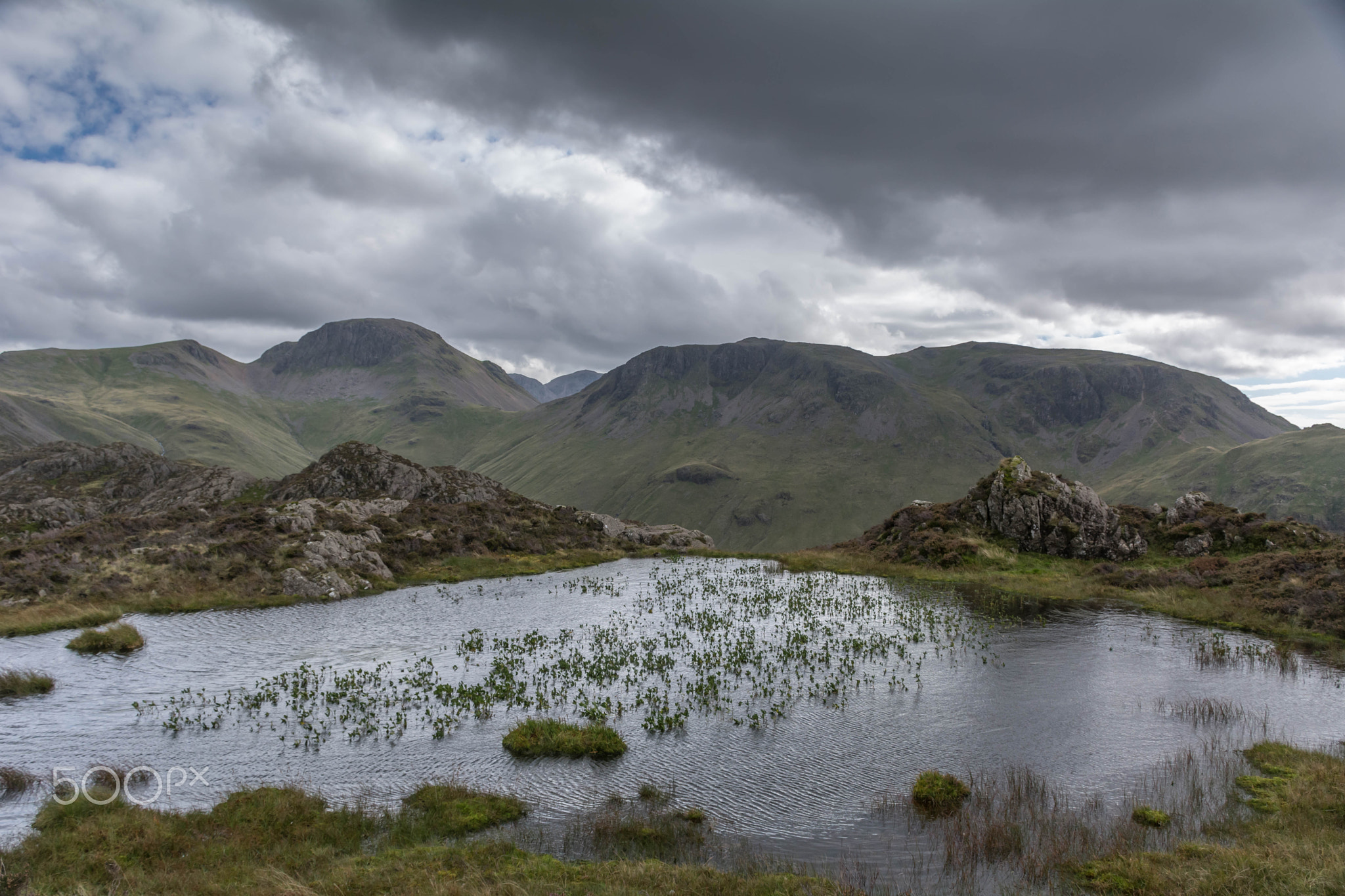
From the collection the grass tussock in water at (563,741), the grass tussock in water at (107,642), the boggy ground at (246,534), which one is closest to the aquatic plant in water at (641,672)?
the grass tussock in water at (563,741)

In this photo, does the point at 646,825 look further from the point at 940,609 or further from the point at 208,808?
the point at 940,609

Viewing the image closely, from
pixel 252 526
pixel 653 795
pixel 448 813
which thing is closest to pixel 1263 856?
pixel 653 795

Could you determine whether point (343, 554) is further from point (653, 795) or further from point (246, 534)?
point (653, 795)

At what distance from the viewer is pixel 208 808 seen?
2138 centimetres

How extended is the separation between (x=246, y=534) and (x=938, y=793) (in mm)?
65168

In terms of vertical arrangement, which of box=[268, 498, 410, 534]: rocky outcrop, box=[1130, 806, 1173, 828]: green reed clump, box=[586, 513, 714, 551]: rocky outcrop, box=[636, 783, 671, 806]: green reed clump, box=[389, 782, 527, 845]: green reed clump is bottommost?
box=[389, 782, 527, 845]: green reed clump

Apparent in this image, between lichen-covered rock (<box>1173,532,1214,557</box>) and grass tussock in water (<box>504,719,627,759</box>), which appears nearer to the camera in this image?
grass tussock in water (<box>504,719,627,759</box>)

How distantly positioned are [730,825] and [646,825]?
8.68 ft

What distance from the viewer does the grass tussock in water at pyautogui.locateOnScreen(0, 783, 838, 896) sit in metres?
15.9

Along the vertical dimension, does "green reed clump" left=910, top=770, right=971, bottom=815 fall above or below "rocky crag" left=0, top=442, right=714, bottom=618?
below

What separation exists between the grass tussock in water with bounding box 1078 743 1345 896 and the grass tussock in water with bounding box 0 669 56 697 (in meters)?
43.4

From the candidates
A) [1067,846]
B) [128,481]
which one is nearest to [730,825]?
[1067,846]

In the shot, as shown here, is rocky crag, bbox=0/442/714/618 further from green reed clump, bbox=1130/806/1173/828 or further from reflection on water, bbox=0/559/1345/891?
green reed clump, bbox=1130/806/1173/828

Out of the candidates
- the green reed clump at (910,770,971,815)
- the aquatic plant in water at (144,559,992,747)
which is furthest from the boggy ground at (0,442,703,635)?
the green reed clump at (910,770,971,815)
